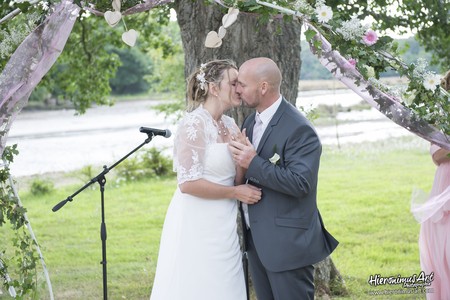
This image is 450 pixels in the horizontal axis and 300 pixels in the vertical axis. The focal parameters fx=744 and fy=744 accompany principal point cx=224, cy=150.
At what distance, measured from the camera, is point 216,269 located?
4.32 meters

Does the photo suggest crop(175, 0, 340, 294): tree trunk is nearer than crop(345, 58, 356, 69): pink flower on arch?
No

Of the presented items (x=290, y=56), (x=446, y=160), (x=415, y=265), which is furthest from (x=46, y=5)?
(x=415, y=265)

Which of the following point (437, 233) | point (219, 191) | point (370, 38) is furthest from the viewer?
point (437, 233)

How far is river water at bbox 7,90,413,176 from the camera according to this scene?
15.9m

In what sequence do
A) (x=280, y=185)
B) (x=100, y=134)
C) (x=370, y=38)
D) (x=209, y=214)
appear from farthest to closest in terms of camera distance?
(x=100, y=134) → (x=209, y=214) → (x=370, y=38) → (x=280, y=185)

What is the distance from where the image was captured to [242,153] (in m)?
4.07

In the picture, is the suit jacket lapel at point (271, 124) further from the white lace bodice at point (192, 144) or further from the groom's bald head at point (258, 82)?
the white lace bodice at point (192, 144)

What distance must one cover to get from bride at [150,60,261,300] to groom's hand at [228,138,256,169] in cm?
9

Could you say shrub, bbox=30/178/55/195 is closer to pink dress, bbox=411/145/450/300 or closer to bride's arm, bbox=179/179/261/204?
pink dress, bbox=411/145/450/300

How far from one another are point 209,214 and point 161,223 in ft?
21.5

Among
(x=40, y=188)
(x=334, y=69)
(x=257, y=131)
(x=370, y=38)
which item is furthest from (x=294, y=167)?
(x=40, y=188)

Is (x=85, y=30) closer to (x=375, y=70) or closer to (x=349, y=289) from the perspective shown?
(x=349, y=289)

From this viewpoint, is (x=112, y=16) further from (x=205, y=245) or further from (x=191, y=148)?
(x=205, y=245)

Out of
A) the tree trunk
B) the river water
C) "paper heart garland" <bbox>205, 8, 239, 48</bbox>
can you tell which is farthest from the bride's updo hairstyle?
the river water
